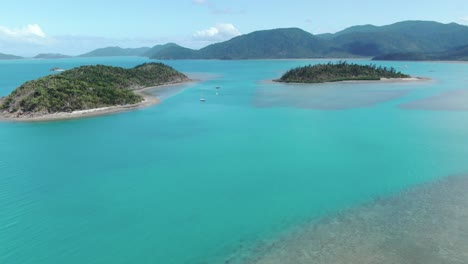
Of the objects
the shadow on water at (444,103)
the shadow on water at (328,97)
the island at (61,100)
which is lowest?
the shadow on water at (444,103)

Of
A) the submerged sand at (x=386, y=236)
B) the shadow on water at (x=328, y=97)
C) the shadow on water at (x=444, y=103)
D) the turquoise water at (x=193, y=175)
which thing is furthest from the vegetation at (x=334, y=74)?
the submerged sand at (x=386, y=236)

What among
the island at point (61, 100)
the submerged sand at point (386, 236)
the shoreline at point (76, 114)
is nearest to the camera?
the submerged sand at point (386, 236)

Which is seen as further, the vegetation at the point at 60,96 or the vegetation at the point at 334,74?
the vegetation at the point at 334,74

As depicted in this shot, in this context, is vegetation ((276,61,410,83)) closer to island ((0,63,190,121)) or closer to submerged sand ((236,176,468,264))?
island ((0,63,190,121))

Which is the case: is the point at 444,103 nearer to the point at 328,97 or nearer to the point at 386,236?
the point at 328,97

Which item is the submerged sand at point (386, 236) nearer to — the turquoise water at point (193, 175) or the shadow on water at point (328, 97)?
the turquoise water at point (193, 175)

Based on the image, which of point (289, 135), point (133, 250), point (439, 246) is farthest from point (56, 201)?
point (289, 135)

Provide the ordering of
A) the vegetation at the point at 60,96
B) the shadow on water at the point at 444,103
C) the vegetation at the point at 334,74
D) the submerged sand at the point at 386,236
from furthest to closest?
the vegetation at the point at 334,74, the shadow on water at the point at 444,103, the vegetation at the point at 60,96, the submerged sand at the point at 386,236

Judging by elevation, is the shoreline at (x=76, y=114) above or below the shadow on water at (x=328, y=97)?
above
